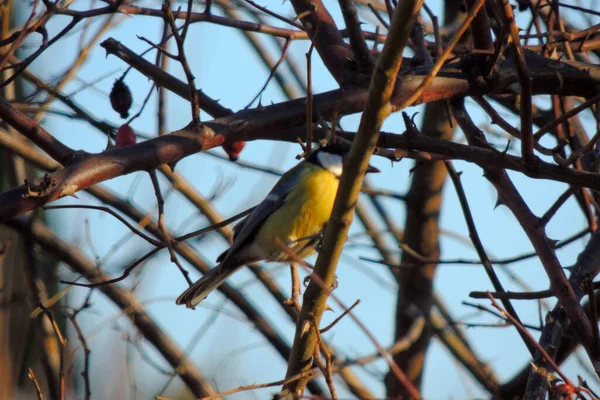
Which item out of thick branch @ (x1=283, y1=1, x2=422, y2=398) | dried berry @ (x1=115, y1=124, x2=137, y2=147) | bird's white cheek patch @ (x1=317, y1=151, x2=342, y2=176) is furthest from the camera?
bird's white cheek patch @ (x1=317, y1=151, x2=342, y2=176)

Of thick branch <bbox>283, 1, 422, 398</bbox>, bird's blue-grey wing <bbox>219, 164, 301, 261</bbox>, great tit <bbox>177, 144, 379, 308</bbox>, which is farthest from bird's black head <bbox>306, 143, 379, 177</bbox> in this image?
thick branch <bbox>283, 1, 422, 398</bbox>

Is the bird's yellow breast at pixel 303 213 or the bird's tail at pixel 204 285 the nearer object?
the bird's tail at pixel 204 285

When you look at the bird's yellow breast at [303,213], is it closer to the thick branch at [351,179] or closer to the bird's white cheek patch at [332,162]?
the bird's white cheek patch at [332,162]

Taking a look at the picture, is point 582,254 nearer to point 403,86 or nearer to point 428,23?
point 403,86

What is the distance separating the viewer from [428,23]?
15.4 ft

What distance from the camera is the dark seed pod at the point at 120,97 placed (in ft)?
9.87

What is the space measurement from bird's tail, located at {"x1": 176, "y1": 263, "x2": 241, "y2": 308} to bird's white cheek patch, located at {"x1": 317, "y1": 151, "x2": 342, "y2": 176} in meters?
0.62

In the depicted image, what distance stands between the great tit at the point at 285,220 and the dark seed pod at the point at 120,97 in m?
0.77

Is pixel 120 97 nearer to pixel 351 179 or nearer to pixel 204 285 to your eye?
pixel 204 285

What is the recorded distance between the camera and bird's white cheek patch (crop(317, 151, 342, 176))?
11.3ft

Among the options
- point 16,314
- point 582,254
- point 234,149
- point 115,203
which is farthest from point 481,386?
point 16,314

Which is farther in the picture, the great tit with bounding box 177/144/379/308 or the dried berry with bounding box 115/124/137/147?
the great tit with bounding box 177/144/379/308

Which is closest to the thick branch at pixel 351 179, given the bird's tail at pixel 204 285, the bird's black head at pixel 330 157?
the bird's tail at pixel 204 285

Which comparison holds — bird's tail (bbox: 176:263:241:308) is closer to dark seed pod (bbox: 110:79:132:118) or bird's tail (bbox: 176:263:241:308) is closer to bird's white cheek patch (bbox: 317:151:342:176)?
bird's white cheek patch (bbox: 317:151:342:176)
